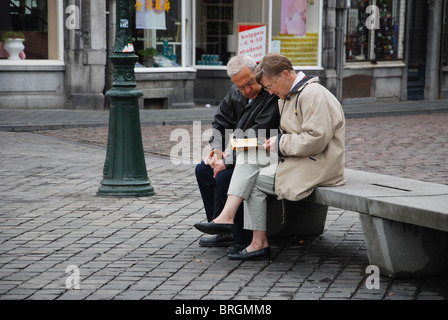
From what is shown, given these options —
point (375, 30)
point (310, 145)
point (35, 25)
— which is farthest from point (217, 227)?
point (375, 30)

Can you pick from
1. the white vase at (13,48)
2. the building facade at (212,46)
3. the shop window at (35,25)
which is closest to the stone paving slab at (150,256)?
the building facade at (212,46)

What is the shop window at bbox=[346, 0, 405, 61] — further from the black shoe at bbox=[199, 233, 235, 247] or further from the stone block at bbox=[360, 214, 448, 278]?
the stone block at bbox=[360, 214, 448, 278]

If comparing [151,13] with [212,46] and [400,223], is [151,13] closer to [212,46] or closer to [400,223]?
[212,46]

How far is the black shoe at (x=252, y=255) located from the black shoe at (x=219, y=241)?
410mm

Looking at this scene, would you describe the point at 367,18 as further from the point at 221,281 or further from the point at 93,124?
the point at 221,281

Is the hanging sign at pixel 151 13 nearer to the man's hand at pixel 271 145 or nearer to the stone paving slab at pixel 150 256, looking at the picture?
the stone paving slab at pixel 150 256

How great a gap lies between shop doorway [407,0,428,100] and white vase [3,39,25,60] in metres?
10.1

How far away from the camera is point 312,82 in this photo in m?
5.38

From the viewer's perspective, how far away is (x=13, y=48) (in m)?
16.1

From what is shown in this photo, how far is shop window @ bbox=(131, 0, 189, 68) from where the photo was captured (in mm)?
16891

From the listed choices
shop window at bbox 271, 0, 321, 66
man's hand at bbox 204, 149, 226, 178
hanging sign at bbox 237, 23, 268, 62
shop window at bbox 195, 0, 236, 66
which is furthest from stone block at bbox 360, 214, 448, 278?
shop window at bbox 271, 0, 321, 66

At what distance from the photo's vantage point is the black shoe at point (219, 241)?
589 centimetres

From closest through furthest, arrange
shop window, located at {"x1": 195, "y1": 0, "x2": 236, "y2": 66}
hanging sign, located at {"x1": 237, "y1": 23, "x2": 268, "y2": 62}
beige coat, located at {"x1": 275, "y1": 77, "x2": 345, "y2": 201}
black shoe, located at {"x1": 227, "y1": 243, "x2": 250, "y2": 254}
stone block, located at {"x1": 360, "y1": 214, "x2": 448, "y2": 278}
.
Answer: stone block, located at {"x1": 360, "y1": 214, "x2": 448, "y2": 278} → beige coat, located at {"x1": 275, "y1": 77, "x2": 345, "y2": 201} → black shoe, located at {"x1": 227, "y1": 243, "x2": 250, "y2": 254} → hanging sign, located at {"x1": 237, "y1": 23, "x2": 268, "y2": 62} → shop window, located at {"x1": 195, "y1": 0, "x2": 236, "y2": 66}

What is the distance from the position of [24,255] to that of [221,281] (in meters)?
1.45
